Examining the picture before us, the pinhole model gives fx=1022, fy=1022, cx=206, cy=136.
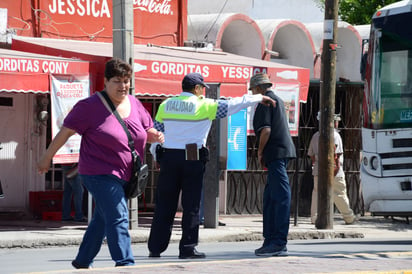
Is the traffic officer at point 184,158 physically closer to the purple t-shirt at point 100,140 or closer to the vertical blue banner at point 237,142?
the purple t-shirt at point 100,140

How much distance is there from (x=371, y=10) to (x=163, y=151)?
2133 centimetres

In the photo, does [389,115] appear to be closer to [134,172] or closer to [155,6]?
[134,172]

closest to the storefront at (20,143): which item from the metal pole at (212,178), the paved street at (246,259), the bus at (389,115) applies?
the metal pole at (212,178)

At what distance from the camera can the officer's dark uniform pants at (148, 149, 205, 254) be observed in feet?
32.2

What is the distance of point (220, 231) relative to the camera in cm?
1447

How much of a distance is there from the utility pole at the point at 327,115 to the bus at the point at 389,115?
6.76ft

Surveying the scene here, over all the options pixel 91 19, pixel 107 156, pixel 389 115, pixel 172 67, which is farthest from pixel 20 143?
pixel 107 156

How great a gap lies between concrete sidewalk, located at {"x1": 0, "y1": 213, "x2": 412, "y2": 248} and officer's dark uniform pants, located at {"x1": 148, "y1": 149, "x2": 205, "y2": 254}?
3.41 metres

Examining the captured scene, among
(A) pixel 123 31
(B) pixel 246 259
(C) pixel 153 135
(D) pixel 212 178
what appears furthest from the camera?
(D) pixel 212 178

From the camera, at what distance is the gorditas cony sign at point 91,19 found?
16875 mm

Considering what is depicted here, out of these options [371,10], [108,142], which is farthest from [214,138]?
[371,10]

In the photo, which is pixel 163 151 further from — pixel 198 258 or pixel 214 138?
pixel 214 138

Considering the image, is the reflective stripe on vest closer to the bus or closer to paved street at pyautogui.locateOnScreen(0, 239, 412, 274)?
paved street at pyautogui.locateOnScreen(0, 239, 412, 274)

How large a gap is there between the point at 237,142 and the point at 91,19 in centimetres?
396
